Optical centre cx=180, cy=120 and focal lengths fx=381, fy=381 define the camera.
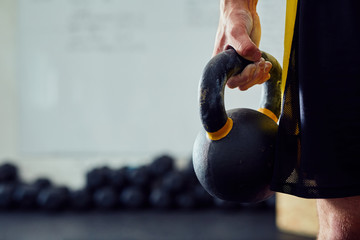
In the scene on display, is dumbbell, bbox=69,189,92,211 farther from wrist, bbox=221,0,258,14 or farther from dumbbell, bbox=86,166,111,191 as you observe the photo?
wrist, bbox=221,0,258,14

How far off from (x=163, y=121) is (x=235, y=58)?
2155mm

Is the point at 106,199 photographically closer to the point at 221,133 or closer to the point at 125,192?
the point at 125,192

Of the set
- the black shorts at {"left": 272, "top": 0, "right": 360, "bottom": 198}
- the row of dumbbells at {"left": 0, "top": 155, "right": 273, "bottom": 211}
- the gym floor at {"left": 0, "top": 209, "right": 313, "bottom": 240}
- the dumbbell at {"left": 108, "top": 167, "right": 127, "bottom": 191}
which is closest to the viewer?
the black shorts at {"left": 272, "top": 0, "right": 360, "bottom": 198}

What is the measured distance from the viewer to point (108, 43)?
2.88m

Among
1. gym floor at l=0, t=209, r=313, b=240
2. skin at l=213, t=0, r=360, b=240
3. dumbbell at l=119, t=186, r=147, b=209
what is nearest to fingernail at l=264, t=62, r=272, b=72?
skin at l=213, t=0, r=360, b=240

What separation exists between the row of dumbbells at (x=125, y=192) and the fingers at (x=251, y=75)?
187 cm

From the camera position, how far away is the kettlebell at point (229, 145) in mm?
640

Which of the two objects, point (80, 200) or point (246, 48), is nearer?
point (246, 48)

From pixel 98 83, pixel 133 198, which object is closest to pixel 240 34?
pixel 133 198

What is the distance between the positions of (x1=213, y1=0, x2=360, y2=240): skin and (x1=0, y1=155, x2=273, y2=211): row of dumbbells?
1.86 metres

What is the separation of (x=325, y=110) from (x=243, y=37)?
7.7 inches

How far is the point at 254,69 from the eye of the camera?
2.31ft

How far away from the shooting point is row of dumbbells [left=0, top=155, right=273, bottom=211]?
2561 mm

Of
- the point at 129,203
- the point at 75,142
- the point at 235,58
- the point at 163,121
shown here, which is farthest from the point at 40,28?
the point at 235,58
